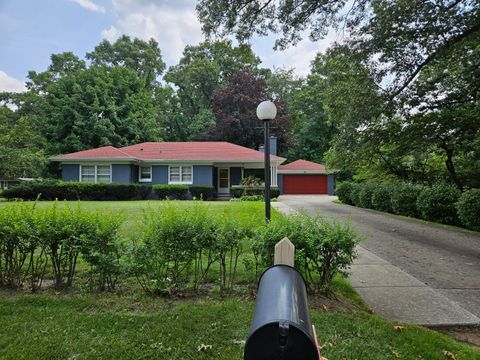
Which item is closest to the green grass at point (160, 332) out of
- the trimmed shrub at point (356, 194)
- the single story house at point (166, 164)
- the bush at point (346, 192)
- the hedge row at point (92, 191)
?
the hedge row at point (92, 191)

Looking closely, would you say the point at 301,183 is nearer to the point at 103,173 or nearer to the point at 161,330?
the point at 103,173

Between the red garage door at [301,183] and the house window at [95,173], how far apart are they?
16738 mm

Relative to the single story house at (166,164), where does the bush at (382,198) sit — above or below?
below

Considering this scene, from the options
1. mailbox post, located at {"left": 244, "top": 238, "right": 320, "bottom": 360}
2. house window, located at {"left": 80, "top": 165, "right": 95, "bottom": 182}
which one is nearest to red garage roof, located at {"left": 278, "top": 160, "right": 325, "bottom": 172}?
house window, located at {"left": 80, "top": 165, "right": 95, "bottom": 182}

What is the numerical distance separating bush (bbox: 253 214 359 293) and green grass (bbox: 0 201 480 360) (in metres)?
0.40

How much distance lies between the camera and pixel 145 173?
71.6 feet

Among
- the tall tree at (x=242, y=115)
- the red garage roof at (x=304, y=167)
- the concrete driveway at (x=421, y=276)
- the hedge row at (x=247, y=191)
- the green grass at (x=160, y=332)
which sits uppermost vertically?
the tall tree at (x=242, y=115)

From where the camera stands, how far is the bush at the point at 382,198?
13.8 meters

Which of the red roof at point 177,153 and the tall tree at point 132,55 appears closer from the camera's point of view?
the red roof at point 177,153

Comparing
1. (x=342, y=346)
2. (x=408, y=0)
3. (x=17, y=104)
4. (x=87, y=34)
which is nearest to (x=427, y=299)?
(x=342, y=346)

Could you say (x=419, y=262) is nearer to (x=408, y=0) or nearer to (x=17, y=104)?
(x=408, y=0)

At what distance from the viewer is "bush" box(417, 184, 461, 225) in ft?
33.6

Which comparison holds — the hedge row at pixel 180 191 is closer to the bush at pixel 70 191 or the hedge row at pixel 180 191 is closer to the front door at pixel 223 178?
the bush at pixel 70 191

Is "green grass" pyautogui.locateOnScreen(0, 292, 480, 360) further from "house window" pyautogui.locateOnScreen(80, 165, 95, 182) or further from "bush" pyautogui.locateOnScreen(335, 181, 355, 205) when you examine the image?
"house window" pyautogui.locateOnScreen(80, 165, 95, 182)
